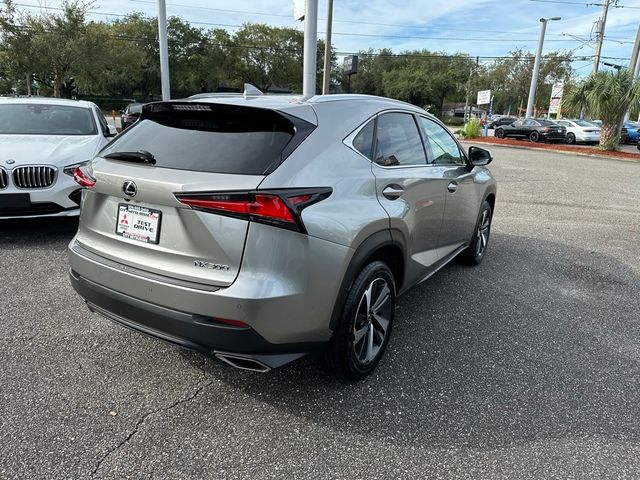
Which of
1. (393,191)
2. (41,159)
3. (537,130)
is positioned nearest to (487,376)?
(393,191)

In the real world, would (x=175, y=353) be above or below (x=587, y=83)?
below

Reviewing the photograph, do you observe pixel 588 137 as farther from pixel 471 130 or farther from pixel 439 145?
pixel 439 145

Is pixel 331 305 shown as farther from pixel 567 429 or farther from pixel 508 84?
pixel 508 84

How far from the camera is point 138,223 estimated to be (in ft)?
8.38

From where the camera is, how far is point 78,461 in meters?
2.28

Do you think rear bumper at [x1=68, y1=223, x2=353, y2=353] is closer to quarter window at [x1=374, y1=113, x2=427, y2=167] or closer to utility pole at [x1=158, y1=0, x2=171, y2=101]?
quarter window at [x1=374, y1=113, x2=427, y2=167]

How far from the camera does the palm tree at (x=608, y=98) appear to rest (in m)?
19.6

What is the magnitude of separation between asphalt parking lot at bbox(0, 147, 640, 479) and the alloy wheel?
190 millimetres

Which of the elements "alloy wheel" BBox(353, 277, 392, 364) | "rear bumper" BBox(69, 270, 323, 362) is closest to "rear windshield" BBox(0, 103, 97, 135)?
"rear bumper" BBox(69, 270, 323, 362)

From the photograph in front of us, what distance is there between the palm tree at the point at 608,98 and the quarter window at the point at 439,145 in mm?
18891

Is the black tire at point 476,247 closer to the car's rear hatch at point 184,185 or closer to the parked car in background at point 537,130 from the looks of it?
the car's rear hatch at point 184,185

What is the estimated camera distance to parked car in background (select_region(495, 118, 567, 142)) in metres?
27.3

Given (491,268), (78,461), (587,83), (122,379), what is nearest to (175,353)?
(122,379)

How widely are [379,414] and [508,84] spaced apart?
67.3 meters
